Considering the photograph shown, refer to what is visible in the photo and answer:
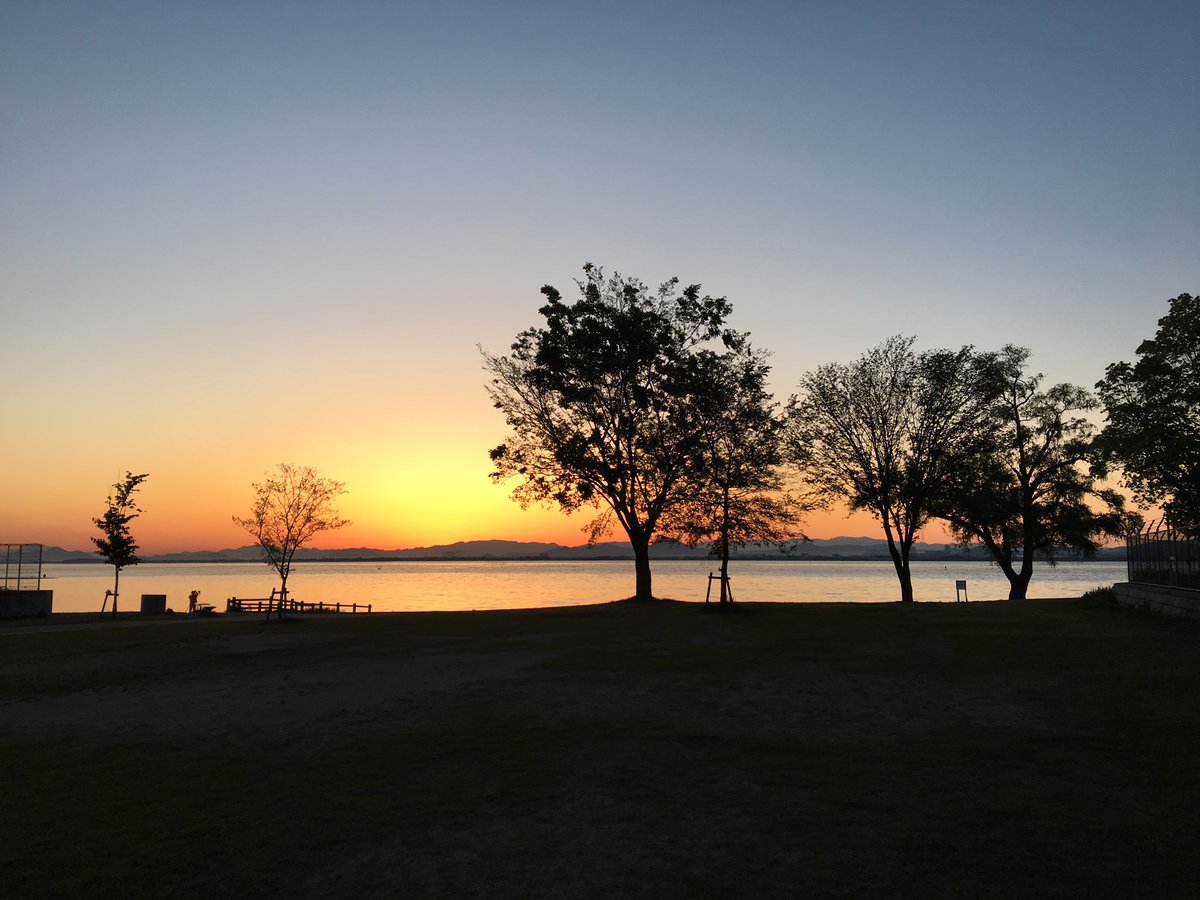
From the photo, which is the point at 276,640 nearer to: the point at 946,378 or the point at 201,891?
the point at 201,891

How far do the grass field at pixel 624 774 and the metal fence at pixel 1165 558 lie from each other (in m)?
5.68

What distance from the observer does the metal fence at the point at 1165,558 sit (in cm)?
2569

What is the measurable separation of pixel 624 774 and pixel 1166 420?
39.2 meters

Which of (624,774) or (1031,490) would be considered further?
(1031,490)

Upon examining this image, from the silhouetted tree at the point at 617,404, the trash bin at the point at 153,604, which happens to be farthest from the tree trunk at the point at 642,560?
the trash bin at the point at 153,604

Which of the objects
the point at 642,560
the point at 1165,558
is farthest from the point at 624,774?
the point at 642,560

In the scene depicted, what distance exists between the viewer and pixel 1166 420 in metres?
38.2

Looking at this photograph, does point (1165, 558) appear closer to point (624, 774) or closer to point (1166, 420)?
point (1166, 420)

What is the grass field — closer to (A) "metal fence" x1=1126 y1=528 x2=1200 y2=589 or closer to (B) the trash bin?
(A) "metal fence" x1=1126 y1=528 x2=1200 y2=589

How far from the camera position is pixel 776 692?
53.5ft

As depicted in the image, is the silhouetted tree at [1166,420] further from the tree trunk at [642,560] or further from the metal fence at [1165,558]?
the tree trunk at [642,560]

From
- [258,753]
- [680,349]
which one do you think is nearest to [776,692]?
[258,753]

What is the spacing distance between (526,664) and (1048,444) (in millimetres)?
44617

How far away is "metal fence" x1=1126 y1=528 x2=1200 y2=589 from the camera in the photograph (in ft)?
84.3
